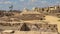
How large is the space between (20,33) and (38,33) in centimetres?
80

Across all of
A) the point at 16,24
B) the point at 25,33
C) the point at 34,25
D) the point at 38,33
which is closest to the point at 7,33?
the point at 25,33

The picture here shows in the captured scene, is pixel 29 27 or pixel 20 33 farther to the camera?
pixel 29 27

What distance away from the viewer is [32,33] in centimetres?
711

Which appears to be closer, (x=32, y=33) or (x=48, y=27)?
(x=32, y=33)

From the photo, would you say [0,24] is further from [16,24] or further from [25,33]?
[25,33]

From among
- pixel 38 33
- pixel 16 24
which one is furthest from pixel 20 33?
pixel 16 24

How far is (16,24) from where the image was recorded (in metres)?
10.1

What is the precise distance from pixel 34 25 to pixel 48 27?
954mm

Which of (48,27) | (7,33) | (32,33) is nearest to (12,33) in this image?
(7,33)

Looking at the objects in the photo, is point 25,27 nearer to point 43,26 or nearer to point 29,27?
point 29,27

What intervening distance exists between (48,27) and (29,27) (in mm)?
1218

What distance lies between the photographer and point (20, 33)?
23.3 ft

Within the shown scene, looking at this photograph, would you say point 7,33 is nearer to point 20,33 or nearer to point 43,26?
point 20,33

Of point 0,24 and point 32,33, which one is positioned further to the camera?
point 0,24
